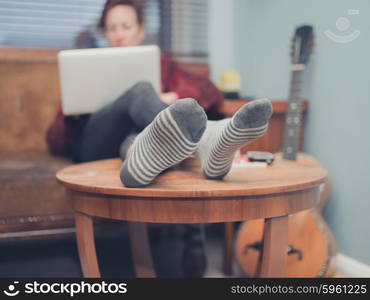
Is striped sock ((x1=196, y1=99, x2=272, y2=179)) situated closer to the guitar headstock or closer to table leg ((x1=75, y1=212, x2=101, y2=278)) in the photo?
table leg ((x1=75, y1=212, x2=101, y2=278))

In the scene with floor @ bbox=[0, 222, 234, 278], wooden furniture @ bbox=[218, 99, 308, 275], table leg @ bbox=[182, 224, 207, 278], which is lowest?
floor @ bbox=[0, 222, 234, 278]

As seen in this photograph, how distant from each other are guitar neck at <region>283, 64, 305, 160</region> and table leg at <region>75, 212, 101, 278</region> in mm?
656

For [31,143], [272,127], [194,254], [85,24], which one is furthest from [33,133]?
[272,127]

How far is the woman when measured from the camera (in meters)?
1.02

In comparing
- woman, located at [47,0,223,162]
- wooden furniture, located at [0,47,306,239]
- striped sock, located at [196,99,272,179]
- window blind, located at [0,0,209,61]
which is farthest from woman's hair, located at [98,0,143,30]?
striped sock, located at [196,99,272,179]

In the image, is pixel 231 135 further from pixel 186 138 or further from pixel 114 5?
pixel 114 5

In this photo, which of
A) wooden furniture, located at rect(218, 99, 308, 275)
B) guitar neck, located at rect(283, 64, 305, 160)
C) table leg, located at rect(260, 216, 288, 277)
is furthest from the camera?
wooden furniture, located at rect(218, 99, 308, 275)

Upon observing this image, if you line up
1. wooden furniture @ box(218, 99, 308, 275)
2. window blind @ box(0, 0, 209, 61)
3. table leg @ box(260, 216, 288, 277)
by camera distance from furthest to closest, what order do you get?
window blind @ box(0, 0, 209, 61) < wooden furniture @ box(218, 99, 308, 275) < table leg @ box(260, 216, 288, 277)

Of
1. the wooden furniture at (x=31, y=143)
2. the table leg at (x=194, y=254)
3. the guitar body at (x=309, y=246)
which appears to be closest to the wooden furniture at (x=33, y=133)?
the wooden furniture at (x=31, y=143)

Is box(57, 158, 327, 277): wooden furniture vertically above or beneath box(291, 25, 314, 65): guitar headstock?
beneath

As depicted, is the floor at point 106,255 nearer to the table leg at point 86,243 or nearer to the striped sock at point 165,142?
the table leg at point 86,243

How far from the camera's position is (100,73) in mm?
1086

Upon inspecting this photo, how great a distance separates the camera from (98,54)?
1.07 metres

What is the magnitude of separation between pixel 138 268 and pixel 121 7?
929 mm
